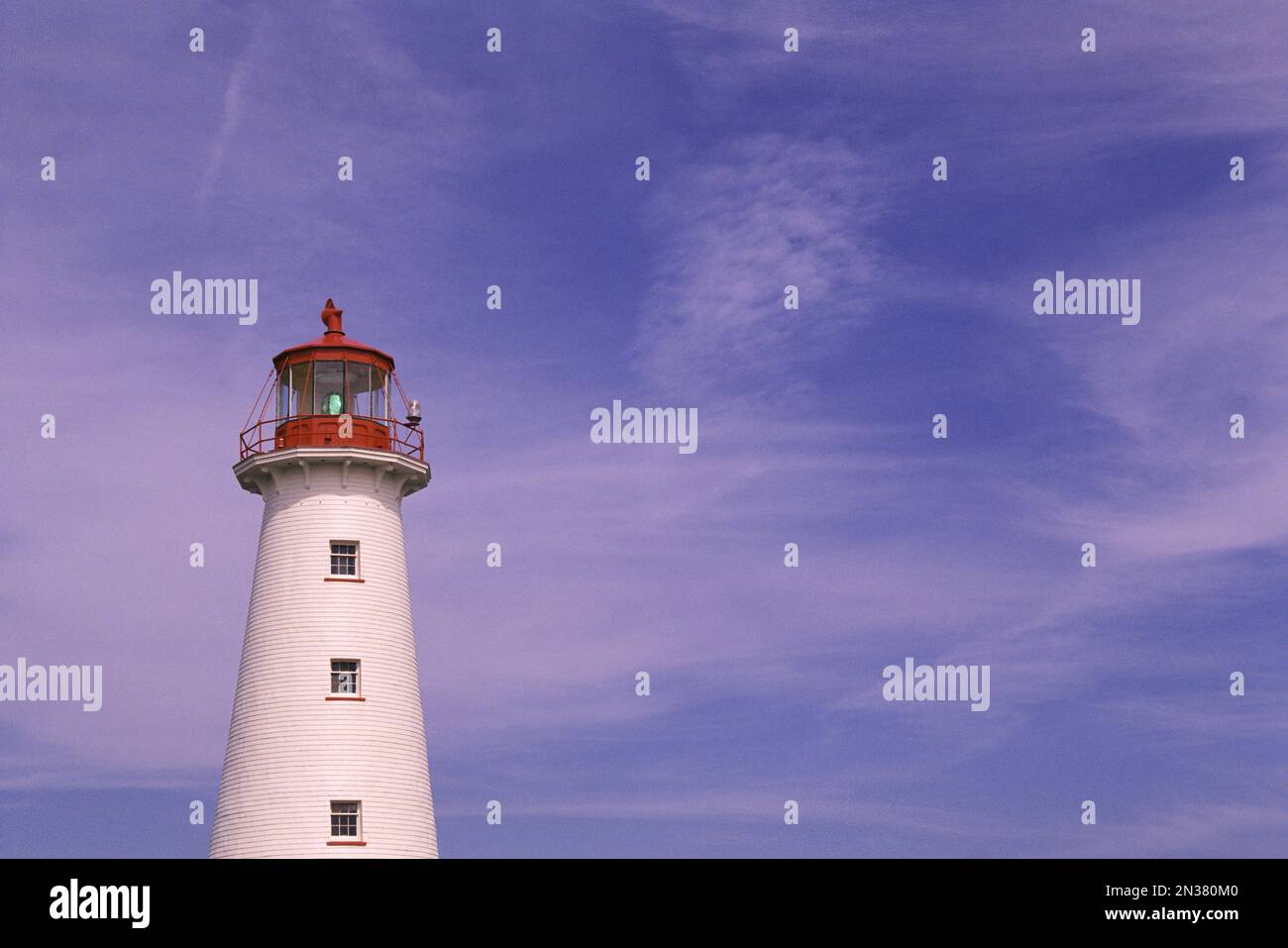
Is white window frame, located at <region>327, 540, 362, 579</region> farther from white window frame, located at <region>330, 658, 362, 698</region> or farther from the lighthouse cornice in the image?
white window frame, located at <region>330, 658, 362, 698</region>

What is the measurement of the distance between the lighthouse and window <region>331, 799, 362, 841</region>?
0.14 ft

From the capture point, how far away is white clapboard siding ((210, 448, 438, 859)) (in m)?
58.3

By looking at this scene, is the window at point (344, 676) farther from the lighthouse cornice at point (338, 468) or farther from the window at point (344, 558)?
the lighthouse cornice at point (338, 468)

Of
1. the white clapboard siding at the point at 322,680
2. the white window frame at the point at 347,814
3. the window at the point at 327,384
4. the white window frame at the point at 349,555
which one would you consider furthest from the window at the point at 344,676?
the window at the point at 327,384

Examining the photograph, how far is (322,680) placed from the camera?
5922 centimetres

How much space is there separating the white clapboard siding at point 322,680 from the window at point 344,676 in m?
0.22

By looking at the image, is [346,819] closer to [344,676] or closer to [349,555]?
[344,676]

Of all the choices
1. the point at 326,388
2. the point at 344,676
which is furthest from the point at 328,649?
the point at 326,388

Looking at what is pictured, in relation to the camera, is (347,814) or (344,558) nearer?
(347,814)

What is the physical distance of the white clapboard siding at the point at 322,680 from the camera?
58.3 meters

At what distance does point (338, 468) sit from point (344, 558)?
291 centimetres
